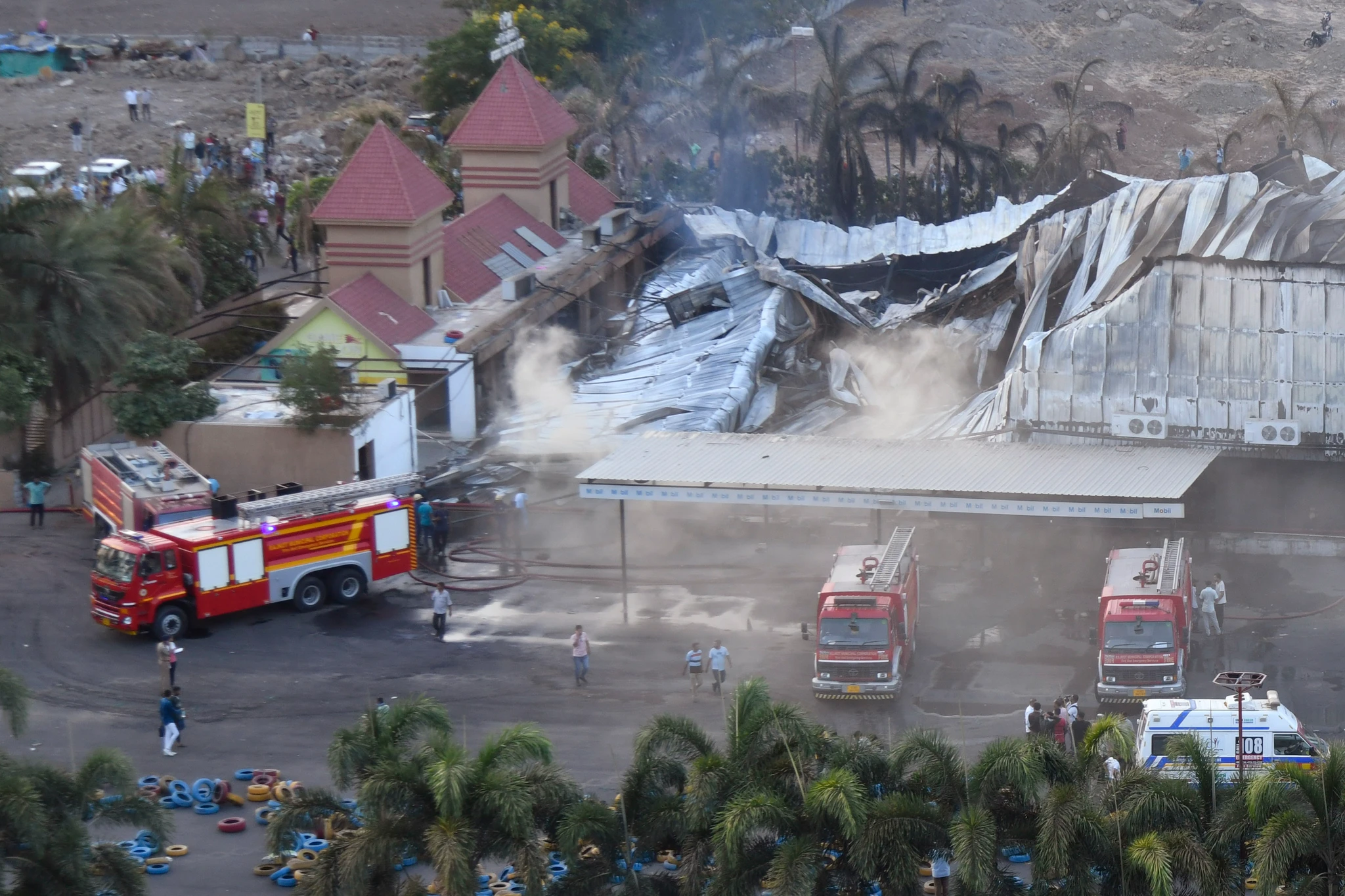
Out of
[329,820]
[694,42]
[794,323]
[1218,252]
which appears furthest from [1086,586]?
[694,42]

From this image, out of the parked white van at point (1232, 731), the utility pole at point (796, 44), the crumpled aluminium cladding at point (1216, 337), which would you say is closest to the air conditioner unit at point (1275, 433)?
the crumpled aluminium cladding at point (1216, 337)

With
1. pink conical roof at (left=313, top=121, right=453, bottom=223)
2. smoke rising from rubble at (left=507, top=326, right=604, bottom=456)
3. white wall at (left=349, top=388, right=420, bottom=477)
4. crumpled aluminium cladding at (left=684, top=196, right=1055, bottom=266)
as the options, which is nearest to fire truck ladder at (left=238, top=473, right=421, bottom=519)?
white wall at (left=349, top=388, right=420, bottom=477)

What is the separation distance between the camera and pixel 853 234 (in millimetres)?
55688

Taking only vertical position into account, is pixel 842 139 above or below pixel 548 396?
above

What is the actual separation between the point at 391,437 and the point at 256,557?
7326 millimetres

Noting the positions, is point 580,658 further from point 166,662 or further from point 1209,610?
point 1209,610

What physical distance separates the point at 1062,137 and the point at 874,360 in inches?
902

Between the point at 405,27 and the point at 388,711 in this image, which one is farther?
the point at 405,27

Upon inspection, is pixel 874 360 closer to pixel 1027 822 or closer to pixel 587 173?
pixel 587 173

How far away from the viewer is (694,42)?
8681 cm

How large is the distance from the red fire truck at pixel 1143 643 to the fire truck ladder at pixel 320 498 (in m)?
14.2

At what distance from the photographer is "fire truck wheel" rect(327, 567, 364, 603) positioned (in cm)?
3753

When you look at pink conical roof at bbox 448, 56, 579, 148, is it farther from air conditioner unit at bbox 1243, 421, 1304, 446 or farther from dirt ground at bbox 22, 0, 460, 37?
dirt ground at bbox 22, 0, 460, 37

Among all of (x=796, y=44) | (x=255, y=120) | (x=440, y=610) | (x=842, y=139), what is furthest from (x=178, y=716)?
(x=796, y=44)
